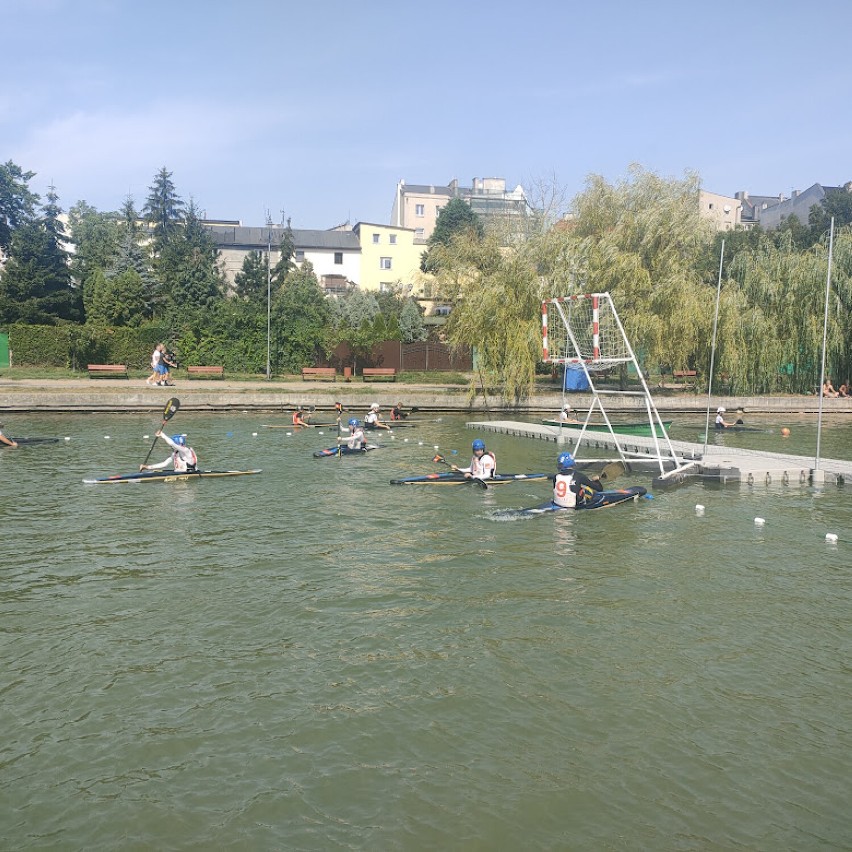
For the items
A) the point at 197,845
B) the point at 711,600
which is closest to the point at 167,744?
the point at 197,845

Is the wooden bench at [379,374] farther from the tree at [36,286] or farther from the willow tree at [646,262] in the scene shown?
the tree at [36,286]

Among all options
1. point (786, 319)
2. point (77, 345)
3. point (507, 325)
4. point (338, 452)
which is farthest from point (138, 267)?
point (786, 319)

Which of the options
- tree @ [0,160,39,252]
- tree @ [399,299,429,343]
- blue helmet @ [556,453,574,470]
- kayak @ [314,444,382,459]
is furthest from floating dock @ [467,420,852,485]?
tree @ [0,160,39,252]

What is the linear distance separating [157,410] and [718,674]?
34728 mm

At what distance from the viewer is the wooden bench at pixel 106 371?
4647 cm

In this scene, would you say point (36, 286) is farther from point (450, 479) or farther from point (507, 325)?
point (450, 479)

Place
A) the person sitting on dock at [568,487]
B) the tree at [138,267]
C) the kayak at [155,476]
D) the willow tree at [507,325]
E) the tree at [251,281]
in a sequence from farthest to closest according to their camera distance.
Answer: the tree at [251,281]
the tree at [138,267]
the willow tree at [507,325]
the kayak at [155,476]
the person sitting on dock at [568,487]

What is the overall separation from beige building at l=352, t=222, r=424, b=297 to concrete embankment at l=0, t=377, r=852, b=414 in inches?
1577

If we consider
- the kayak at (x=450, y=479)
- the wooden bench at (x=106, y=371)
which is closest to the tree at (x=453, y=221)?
the wooden bench at (x=106, y=371)

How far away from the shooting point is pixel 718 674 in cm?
993

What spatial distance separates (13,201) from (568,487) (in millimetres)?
62933

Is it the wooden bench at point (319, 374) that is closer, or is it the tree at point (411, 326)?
the wooden bench at point (319, 374)

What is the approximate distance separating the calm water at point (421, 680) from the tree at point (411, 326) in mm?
39636

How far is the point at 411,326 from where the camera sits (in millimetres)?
57500
